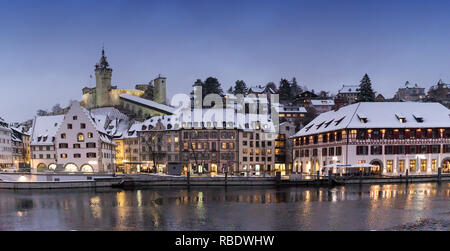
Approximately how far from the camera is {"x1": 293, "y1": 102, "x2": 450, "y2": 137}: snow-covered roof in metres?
76.0

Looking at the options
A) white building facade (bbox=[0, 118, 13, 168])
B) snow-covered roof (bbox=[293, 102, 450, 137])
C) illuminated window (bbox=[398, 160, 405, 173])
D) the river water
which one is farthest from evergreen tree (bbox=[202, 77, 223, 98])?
the river water

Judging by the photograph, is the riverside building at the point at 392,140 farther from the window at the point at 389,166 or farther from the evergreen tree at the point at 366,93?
the evergreen tree at the point at 366,93

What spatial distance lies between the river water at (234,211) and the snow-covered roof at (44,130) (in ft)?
133

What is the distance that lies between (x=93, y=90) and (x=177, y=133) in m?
83.9

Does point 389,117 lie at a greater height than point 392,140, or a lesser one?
greater

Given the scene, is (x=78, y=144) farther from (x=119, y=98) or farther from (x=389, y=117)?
(x=119, y=98)

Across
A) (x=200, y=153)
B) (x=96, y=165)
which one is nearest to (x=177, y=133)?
(x=200, y=153)

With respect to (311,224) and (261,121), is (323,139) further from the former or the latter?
(311,224)

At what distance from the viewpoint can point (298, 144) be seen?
308ft

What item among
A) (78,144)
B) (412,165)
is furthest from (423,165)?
(78,144)

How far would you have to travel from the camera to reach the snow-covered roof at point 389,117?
76.0 meters

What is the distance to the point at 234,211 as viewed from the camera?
131ft

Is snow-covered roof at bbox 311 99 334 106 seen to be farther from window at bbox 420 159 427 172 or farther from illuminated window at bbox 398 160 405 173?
illuminated window at bbox 398 160 405 173

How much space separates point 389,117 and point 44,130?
7720cm
